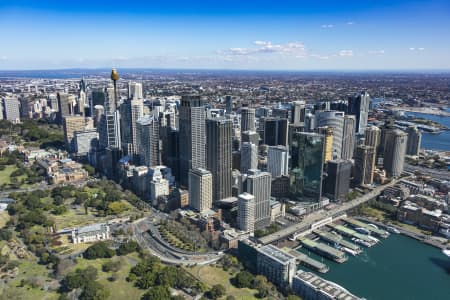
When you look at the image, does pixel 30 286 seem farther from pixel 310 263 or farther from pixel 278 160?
pixel 278 160

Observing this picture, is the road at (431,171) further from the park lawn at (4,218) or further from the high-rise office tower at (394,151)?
the park lawn at (4,218)

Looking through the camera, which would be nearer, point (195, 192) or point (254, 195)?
point (254, 195)

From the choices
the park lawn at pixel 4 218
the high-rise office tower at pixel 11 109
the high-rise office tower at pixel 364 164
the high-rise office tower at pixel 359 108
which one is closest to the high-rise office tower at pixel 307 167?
the high-rise office tower at pixel 364 164

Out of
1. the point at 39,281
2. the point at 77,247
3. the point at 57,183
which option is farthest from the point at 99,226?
the point at 57,183

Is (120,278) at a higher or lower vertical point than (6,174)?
lower

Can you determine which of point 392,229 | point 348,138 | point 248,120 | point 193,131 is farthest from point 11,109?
point 392,229

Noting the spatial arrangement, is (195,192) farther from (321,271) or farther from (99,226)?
(321,271)
